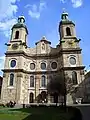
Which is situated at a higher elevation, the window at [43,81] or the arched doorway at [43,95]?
the window at [43,81]

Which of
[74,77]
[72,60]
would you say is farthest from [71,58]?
[74,77]

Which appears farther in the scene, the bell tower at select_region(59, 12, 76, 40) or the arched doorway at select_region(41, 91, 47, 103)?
the bell tower at select_region(59, 12, 76, 40)

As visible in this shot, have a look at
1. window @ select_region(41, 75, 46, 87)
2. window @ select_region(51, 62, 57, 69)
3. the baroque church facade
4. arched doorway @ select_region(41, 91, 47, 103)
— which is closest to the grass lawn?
the baroque church facade

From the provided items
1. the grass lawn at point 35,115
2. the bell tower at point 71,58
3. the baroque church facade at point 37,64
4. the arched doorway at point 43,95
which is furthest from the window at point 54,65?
the grass lawn at point 35,115

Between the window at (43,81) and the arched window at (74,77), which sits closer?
the arched window at (74,77)

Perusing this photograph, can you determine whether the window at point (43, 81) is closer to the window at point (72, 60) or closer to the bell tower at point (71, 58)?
the bell tower at point (71, 58)

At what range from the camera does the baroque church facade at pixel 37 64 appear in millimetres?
40906

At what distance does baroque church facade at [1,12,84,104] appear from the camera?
134 feet

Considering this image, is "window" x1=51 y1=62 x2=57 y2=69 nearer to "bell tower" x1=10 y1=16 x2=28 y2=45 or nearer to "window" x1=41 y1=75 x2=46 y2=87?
"window" x1=41 y1=75 x2=46 y2=87

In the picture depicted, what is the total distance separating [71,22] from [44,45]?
11.2 meters

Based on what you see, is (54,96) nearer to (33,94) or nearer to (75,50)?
(33,94)

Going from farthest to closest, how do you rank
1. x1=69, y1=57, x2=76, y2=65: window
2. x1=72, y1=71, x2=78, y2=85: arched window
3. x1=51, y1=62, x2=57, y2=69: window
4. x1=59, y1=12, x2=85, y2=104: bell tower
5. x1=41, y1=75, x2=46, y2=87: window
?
x1=51, y1=62, x2=57, y2=69: window → x1=41, y1=75, x2=46, y2=87: window → x1=69, y1=57, x2=76, y2=65: window → x1=72, y1=71, x2=78, y2=85: arched window → x1=59, y1=12, x2=85, y2=104: bell tower

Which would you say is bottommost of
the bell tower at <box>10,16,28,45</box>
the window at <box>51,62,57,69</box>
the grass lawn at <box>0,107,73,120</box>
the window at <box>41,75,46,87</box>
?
the grass lawn at <box>0,107,73,120</box>

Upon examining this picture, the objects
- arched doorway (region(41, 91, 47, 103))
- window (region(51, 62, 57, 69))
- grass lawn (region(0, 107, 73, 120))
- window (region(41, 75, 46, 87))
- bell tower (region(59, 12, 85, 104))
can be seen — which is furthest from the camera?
window (region(51, 62, 57, 69))
